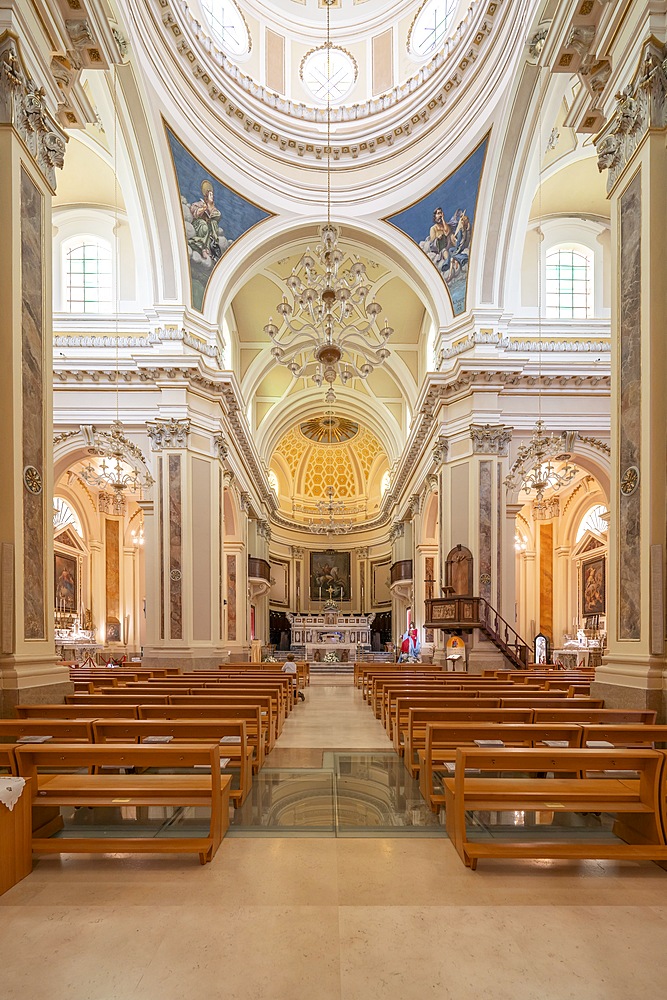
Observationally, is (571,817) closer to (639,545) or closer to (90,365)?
(639,545)

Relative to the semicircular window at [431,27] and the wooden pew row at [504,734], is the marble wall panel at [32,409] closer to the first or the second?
the wooden pew row at [504,734]

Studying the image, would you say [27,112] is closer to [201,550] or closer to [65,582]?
[201,550]

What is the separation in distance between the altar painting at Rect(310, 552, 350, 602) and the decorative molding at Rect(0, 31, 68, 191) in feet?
109

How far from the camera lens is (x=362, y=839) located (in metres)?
4.52

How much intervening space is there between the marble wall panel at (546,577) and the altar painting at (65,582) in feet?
56.5

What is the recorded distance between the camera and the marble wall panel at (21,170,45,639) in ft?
20.9

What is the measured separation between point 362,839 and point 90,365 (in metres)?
15.4

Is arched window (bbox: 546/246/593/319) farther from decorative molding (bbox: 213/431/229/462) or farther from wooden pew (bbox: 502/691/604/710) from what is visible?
wooden pew (bbox: 502/691/604/710)

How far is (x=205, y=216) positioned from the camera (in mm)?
17484

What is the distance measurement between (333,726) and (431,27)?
691 inches

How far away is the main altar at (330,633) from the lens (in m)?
30.4

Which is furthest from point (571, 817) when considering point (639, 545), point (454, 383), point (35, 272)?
point (454, 383)

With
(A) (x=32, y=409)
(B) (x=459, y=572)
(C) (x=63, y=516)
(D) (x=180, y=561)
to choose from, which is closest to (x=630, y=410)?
(A) (x=32, y=409)

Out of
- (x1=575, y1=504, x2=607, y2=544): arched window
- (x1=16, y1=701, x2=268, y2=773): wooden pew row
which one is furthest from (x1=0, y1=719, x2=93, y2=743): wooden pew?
(x1=575, y1=504, x2=607, y2=544): arched window
